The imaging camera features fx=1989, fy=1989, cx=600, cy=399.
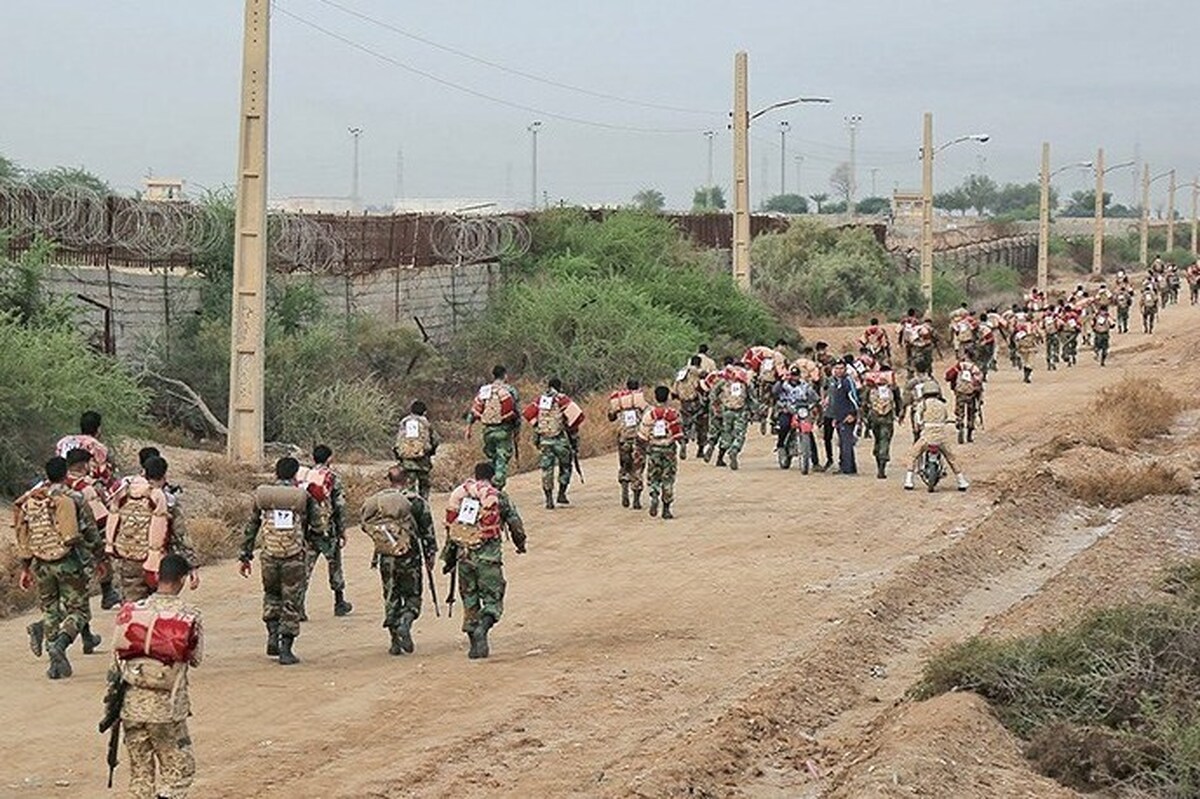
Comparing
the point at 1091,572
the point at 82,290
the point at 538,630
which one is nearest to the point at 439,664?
the point at 538,630

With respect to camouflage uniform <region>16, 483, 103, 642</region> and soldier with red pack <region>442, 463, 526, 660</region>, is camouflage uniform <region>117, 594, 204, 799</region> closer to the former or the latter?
camouflage uniform <region>16, 483, 103, 642</region>

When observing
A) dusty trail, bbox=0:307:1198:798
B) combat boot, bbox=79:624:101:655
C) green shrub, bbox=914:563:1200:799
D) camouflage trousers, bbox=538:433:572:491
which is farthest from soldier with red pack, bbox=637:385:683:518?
green shrub, bbox=914:563:1200:799

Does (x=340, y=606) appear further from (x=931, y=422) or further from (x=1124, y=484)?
(x=1124, y=484)

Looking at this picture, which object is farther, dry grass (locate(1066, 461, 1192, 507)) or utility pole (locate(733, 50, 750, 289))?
utility pole (locate(733, 50, 750, 289))

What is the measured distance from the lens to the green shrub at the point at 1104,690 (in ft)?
38.7

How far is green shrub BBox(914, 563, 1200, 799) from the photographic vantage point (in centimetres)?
1178

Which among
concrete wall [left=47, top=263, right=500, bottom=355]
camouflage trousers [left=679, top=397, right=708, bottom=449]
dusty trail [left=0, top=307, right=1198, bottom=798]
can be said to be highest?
concrete wall [left=47, top=263, right=500, bottom=355]

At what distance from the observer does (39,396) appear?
2327cm

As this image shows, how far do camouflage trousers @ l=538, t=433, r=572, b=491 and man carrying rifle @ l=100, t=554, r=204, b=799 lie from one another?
44.5ft

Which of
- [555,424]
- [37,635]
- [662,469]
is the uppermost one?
[555,424]

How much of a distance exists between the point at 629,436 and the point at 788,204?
562 feet

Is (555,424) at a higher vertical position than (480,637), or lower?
higher

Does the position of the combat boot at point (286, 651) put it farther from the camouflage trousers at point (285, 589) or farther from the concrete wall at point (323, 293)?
Result: the concrete wall at point (323, 293)

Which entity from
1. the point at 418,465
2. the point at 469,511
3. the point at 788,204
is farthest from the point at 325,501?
the point at 788,204
